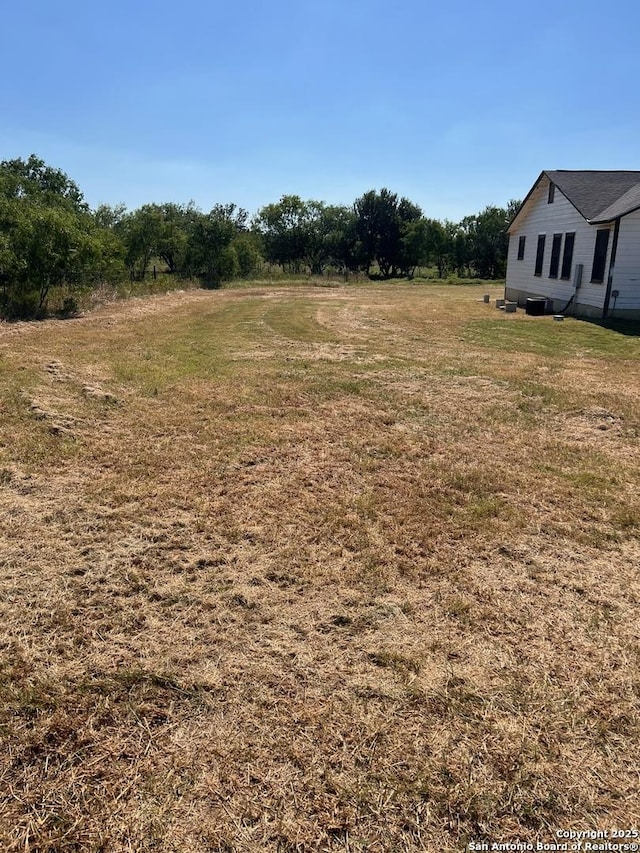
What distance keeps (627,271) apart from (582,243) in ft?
6.40

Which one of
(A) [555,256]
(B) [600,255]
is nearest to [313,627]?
(B) [600,255]

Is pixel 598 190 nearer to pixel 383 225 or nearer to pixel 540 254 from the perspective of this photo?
pixel 540 254

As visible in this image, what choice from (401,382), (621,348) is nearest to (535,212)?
(621,348)

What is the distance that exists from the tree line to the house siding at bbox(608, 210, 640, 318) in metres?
12.8

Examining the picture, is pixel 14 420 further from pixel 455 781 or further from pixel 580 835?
pixel 580 835

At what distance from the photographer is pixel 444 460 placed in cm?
446

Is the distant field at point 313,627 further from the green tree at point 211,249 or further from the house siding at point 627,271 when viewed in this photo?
the green tree at point 211,249

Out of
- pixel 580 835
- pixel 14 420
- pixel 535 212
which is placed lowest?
pixel 580 835

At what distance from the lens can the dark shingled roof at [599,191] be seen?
13625 millimetres

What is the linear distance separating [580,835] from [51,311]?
14.5m

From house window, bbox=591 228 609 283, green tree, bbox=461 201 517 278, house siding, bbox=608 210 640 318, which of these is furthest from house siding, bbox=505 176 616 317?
green tree, bbox=461 201 517 278

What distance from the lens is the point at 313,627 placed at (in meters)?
2.42

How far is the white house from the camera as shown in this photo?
13.0 metres

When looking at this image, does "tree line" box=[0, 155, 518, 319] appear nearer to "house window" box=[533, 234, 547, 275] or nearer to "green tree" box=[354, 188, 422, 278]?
"green tree" box=[354, 188, 422, 278]
